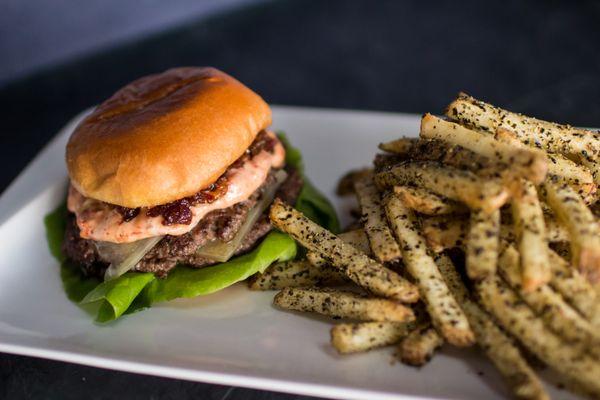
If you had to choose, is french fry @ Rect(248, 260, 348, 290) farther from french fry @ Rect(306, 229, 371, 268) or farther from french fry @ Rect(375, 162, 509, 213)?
french fry @ Rect(375, 162, 509, 213)

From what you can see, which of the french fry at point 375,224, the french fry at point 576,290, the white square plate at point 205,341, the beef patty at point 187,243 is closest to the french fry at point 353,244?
the french fry at point 375,224

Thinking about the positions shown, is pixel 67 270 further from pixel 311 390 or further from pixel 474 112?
pixel 474 112

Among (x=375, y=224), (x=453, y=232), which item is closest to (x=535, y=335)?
(x=453, y=232)

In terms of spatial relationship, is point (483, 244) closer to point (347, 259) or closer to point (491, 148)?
point (491, 148)

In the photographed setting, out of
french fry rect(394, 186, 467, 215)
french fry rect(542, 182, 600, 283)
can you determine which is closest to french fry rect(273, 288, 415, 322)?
french fry rect(394, 186, 467, 215)

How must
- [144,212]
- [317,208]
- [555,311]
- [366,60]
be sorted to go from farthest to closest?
1. [366,60]
2. [317,208]
3. [144,212]
4. [555,311]

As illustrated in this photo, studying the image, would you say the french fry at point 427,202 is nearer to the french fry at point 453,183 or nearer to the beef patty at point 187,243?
the french fry at point 453,183
